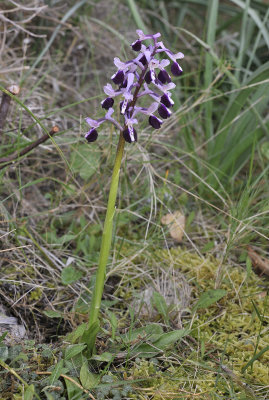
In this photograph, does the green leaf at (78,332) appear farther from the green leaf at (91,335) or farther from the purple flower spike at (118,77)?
the purple flower spike at (118,77)

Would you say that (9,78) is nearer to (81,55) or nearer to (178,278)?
(81,55)

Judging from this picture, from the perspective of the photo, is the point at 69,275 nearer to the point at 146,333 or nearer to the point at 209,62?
the point at 146,333

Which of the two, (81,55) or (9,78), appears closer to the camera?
(9,78)

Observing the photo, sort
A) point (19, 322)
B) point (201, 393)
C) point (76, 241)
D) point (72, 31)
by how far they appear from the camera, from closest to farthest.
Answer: point (201, 393), point (19, 322), point (76, 241), point (72, 31)

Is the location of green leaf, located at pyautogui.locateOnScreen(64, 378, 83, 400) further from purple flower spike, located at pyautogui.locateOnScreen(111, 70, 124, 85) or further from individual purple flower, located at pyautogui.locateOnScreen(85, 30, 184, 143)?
purple flower spike, located at pyautogui.locateOnScreen(111, 70, 124, 85)

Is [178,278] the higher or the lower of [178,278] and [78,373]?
the lower

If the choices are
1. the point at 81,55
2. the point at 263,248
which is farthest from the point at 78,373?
the point at 81,55
